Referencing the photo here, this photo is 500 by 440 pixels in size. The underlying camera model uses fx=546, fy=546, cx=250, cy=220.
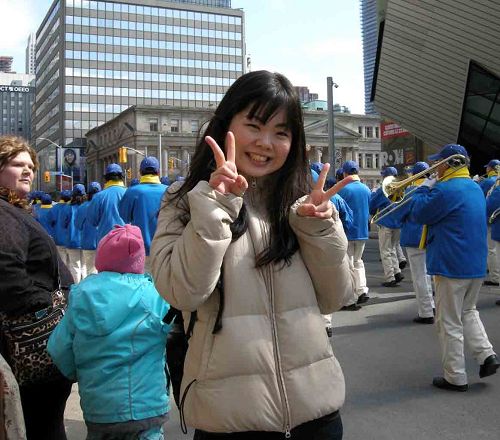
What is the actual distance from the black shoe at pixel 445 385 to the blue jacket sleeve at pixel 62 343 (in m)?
3.49

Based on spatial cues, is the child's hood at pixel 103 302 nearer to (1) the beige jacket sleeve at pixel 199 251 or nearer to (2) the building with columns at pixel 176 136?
(1) the beige jacket sleeve at pixel 199 251

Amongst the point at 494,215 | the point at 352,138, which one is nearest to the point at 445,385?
the point at 494,215

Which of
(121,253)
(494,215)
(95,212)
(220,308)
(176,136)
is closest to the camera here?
(220,308)

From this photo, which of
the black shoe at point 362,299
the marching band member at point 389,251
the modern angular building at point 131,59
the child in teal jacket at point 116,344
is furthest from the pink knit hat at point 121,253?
the modern angular building at point 131,59

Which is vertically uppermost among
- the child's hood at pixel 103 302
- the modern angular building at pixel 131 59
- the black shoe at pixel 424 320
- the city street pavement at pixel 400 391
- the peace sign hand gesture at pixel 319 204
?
the modern angular building at pixel 131 59

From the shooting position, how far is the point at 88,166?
114000mm

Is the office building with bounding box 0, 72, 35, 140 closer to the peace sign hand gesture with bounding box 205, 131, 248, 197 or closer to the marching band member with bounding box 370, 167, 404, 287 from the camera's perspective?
the marching band member with bounding box 370, 167, 404, 287

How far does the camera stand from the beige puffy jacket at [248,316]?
5.57 feet

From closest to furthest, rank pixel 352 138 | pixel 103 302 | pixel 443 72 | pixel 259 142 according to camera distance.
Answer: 1. pixel 259 142
2. pixel 103 302
3. pixel 443 72
4. pixel 352 138

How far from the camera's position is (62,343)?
2.70 meters

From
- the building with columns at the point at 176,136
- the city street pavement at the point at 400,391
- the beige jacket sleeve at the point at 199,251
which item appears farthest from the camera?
the building with columns at the point at 176,136

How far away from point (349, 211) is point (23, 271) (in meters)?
6.16

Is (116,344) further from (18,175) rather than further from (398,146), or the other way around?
(398,146)

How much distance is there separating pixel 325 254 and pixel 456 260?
11.2 ft
